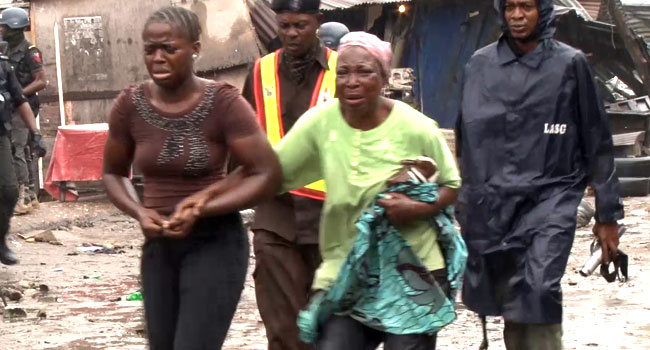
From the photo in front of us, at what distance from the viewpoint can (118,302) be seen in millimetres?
9969

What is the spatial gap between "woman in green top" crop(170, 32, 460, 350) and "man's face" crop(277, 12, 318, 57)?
1.31 meters

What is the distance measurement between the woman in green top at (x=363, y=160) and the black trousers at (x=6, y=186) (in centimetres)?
630

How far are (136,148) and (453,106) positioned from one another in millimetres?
17909

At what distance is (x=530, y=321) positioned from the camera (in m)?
5.80

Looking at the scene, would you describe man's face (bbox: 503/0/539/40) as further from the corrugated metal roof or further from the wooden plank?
the wooden plank

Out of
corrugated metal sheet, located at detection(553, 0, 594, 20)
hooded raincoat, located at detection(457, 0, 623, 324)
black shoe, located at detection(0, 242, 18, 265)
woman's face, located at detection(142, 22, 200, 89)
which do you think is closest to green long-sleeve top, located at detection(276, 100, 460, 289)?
woman's face, located at detection(142, 22, 200, 89)

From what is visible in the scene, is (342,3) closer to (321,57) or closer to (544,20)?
(321,57)

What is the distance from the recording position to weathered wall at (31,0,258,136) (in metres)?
17.4

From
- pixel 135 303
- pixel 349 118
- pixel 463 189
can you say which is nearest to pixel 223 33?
pixel 135 303

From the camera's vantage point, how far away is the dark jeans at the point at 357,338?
4.74 meters

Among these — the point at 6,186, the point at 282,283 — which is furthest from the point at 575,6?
the point at 282,283

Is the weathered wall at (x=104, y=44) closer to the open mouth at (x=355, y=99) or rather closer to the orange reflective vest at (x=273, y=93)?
the orange reflective vest at (x=273, y=93)

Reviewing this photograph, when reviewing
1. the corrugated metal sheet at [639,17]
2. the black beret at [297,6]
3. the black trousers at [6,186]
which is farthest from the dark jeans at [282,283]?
the corrugated metal sheet at [639,17]

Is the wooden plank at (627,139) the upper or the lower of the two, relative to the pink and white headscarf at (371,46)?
lower
